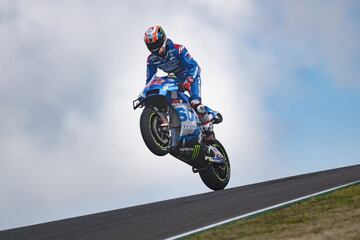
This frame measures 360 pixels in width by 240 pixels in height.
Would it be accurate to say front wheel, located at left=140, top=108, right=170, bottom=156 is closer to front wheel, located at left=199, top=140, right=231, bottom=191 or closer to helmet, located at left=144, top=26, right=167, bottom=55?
helmet, located at left=144, top=26, right=167, bottom=55

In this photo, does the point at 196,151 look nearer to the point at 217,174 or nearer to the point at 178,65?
the point at 217,174

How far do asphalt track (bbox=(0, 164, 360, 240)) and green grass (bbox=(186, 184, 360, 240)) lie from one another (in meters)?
0.52

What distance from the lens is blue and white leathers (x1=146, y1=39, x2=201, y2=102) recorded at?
14477 mm

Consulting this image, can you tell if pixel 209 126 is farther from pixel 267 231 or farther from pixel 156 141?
pixel 267 231

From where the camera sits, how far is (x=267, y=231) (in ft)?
23.4

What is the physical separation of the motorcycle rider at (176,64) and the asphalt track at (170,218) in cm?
349

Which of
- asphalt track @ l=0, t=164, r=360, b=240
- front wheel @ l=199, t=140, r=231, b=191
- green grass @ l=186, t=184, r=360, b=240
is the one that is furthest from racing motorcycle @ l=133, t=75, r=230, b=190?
green grass @ l=186, t=184, r=360, b=240

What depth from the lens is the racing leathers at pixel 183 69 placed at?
1441 cm

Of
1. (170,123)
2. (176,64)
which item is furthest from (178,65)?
(170,123)

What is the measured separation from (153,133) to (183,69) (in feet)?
7.12

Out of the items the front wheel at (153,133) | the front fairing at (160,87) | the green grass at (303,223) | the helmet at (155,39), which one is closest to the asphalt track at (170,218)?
the green grass at (303,223)

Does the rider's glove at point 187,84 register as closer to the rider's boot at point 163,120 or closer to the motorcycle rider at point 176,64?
the motorcycle rider at point 176,64

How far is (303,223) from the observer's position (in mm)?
7336

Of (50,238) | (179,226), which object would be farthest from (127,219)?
(179,226)
